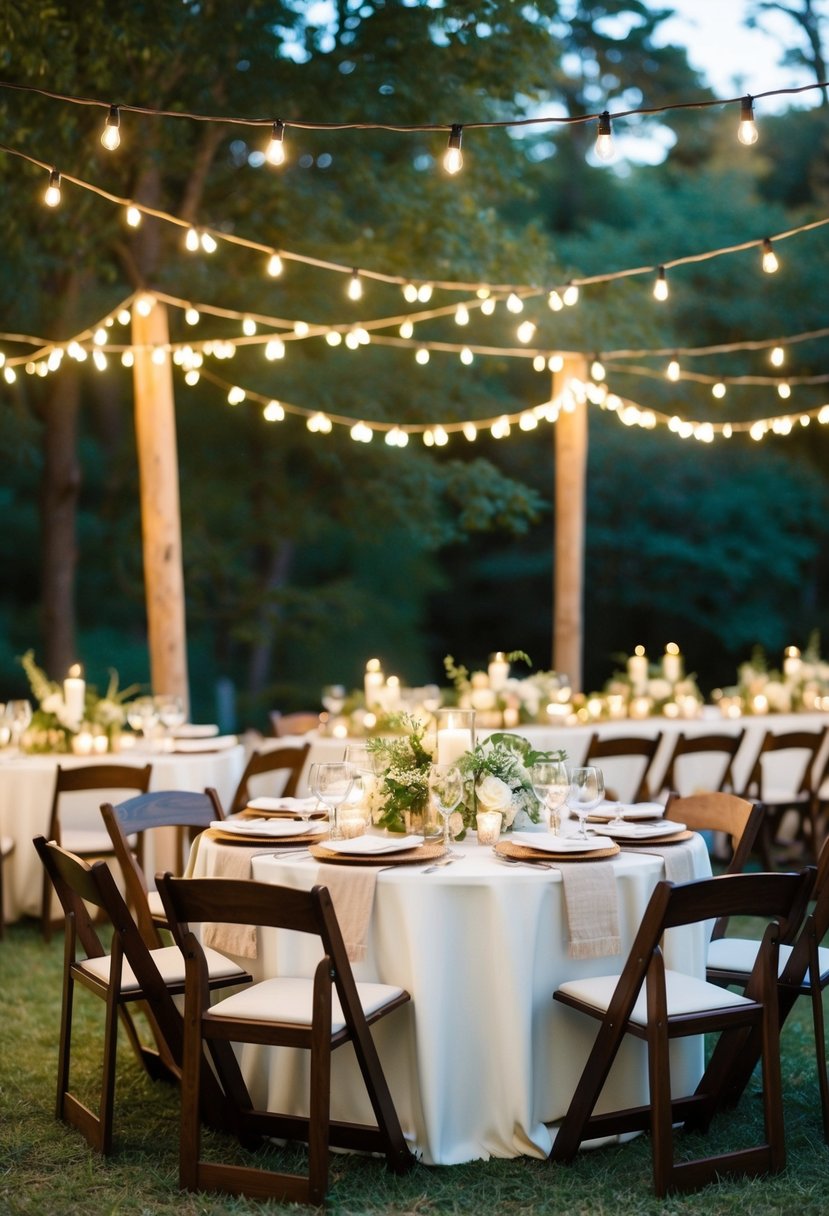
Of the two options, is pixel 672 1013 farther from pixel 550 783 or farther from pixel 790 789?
pixel 790 789

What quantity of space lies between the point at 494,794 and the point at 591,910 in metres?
0.56

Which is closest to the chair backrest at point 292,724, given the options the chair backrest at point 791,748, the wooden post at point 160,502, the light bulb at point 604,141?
the wooden post at point 160,502

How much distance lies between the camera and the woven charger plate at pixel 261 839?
3883 mm

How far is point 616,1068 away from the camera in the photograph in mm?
3666

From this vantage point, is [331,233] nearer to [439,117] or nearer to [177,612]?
[439,117]

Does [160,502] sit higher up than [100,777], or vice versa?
[160,502]

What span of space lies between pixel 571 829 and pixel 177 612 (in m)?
5.29

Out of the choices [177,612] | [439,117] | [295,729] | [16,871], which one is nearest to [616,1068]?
[16,871]

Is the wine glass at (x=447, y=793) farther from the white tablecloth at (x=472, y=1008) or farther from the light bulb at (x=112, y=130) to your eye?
the light bulb at (x=112, y=130)

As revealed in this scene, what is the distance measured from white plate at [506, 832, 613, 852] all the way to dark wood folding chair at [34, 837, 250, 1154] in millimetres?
853

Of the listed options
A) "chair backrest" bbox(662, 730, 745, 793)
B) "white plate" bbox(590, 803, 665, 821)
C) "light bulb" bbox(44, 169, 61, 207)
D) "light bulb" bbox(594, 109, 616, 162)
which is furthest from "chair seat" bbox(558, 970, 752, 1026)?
"light bulb" bbox(44, 169, 61, 207)

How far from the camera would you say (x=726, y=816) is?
4336 mm

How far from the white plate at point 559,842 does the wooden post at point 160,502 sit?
527cm

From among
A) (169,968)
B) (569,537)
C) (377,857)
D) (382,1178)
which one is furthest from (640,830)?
(569,537)
